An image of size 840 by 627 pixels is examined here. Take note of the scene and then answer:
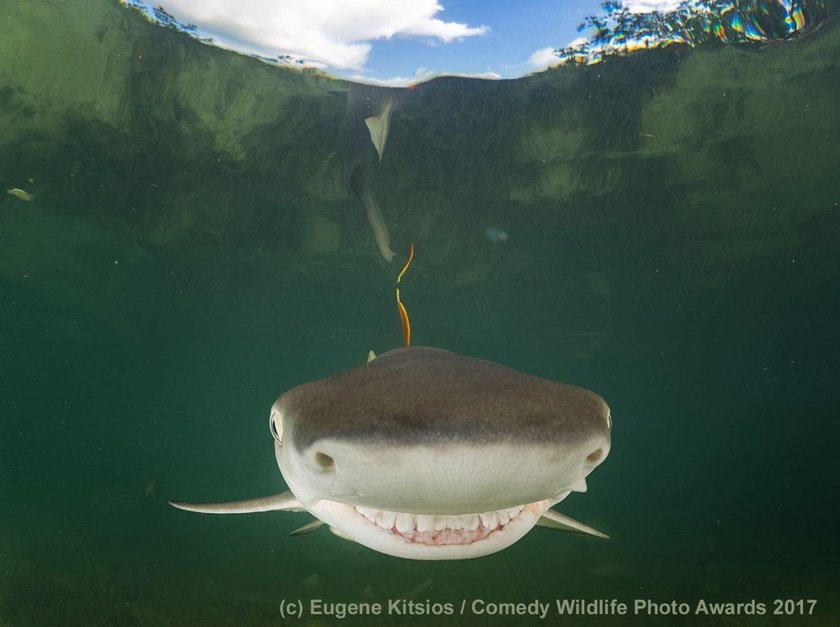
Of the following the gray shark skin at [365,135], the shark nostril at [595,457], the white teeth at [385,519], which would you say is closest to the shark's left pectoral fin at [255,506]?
the white teeth at [385,519]

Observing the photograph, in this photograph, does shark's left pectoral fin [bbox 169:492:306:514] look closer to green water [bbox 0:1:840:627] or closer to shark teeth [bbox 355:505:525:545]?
shark teeth [bbox 355:505:525:545]

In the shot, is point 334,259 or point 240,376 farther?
point 240,376

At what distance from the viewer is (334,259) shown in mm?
17016

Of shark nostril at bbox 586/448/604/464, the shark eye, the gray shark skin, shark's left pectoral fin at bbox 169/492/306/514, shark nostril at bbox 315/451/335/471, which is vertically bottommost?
shark's left pectoral fin at bbox 169/492/306/514

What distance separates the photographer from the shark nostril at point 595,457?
6.07 ft

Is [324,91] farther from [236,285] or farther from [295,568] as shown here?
[295,568]

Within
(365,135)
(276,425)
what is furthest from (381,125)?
(276,425)

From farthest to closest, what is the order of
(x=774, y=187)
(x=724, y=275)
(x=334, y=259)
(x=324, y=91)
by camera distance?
(x=724, y=275) → (x=334, y=259) → (x=774, y=187) → (x=324, y=91)

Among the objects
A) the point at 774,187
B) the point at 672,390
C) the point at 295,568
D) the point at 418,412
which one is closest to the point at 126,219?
the point at 295,568

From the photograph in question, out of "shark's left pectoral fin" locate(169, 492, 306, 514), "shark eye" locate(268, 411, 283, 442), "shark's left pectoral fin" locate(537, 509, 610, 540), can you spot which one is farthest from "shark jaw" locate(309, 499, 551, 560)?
"shark's left pectoral fin" locate(537, 509, 610, 540)

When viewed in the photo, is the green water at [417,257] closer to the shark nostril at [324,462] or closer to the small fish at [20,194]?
the small fish at [20,194]

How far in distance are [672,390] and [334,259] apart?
2847 centimetres

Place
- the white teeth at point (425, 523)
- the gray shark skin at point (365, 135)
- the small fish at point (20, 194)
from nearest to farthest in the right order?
the white teeth at point (425, 523) < the gray shark skin at point (365, 135) < the small fish at point (20, 194)

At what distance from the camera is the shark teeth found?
6.98 feet
